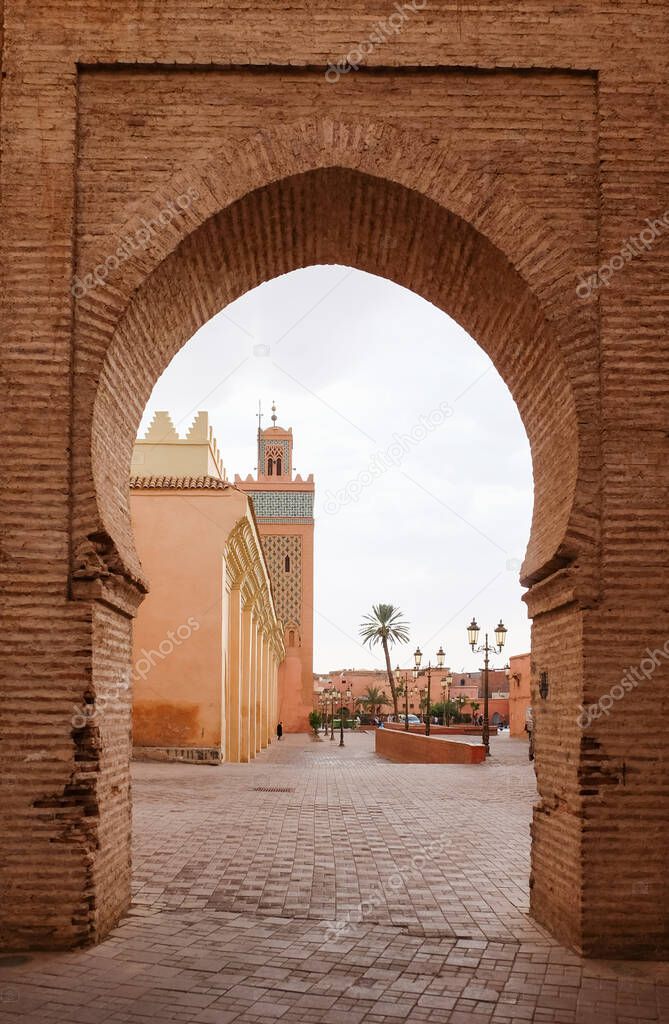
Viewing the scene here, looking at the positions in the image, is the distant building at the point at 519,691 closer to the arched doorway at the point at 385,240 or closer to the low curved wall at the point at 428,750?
the low curved wall at the point at 428,750

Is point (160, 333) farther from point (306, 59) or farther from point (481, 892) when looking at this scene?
point (481, 892)

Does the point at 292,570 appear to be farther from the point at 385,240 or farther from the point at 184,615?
the point at 385,240

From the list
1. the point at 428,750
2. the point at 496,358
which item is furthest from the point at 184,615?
the point at 496,358

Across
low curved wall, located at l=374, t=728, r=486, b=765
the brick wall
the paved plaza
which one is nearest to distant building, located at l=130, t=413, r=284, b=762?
low curved wall, located at l=374, t=728, r=486, b=765

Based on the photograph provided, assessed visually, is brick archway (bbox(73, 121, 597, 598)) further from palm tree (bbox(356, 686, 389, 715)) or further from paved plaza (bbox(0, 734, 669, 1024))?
palm tree (bbox(356, 686, 389, 715))

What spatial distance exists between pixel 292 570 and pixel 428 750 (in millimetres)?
24652

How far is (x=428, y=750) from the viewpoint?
23047 mm

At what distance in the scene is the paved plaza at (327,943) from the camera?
478 centimetres

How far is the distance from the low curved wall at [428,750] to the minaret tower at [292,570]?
18382mm

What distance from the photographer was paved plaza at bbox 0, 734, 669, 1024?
4777 mm

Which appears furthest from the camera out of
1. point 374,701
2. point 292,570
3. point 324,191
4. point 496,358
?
point 374,701

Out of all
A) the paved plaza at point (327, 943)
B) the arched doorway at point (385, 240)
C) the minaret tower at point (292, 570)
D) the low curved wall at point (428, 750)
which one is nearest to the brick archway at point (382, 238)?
the arched doorway at point (385, 240)

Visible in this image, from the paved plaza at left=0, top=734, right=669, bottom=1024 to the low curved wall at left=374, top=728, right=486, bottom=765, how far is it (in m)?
10.4

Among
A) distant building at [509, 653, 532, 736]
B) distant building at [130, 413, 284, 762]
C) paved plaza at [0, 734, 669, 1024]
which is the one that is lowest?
distant building at [509, 653, 532, 736]
